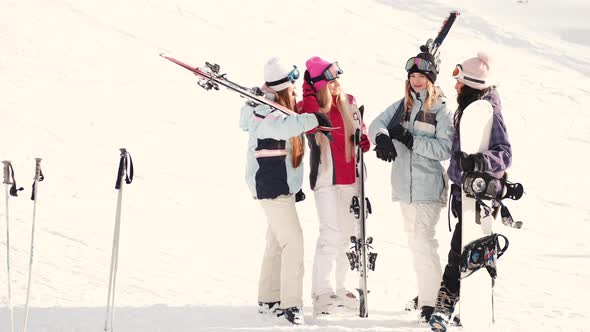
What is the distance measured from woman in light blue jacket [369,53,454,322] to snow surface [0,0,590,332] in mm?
408

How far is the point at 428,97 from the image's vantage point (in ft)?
20.3

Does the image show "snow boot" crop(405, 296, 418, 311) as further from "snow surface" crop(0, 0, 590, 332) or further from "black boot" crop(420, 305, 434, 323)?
"black boot" crop(420, 305, 434, 323)

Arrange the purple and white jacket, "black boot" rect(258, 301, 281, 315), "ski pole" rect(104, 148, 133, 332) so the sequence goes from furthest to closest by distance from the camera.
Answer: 1. "black boot" rect(258, 301, 281, 315)
2. the purple and white jacket
3. "ski pole" rect(104, 148, 133, 332)

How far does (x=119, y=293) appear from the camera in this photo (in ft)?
23.2

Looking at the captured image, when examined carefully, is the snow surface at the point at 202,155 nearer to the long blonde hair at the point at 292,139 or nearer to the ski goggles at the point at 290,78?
the long blonde hair at the point at 292,139

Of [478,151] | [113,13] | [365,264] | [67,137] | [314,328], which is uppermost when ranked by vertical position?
[113,13]

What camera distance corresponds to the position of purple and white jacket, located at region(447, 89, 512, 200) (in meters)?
5.76

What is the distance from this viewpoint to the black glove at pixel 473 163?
570cm

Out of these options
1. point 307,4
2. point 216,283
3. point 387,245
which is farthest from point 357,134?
point 307,4

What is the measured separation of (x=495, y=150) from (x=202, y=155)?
21.7 ft

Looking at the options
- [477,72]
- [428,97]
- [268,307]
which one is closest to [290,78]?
[428,97]

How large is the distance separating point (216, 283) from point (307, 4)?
1531 cm

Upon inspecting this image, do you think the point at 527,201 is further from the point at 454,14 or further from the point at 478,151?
the point at 478,151

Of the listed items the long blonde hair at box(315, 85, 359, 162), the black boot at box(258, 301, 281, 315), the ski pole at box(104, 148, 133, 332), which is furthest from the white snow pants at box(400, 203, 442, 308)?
the ski pole at box(104, 148, 133, 332)
